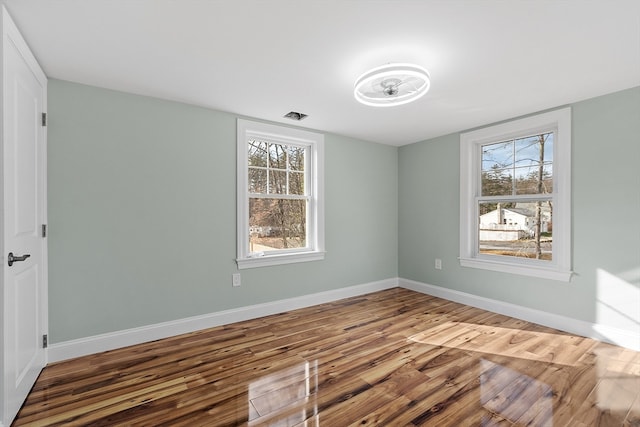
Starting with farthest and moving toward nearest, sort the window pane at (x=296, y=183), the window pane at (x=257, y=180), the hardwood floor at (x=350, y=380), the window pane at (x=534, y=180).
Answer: the window pane at (x=296, y=183), the window pane at (x=257, y=180), the window pane at (x=534, y=180), the hardwood floor at (x=350, y=380)

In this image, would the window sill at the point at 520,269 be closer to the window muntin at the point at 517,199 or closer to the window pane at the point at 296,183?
the window muntin at the point at 517,199

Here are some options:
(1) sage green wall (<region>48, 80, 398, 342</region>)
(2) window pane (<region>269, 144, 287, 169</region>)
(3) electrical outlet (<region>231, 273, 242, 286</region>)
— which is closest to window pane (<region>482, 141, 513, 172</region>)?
(2) window pane (<region>269, 144, 287, 169</region>)

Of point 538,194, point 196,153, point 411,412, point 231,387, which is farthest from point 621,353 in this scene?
point 196,153

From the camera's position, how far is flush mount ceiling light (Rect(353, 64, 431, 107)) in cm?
205

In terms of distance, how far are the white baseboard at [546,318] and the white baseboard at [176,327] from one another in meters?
1.32

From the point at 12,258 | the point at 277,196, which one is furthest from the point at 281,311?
the point at 12,258

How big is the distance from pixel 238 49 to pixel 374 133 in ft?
7.63

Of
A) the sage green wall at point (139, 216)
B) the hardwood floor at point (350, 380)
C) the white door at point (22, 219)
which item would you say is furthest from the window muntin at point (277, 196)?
the white door at point (22, 219)

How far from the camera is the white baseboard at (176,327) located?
2348 mm

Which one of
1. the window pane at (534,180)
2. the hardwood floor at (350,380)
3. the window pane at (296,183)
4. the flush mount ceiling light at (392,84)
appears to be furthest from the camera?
the window pane at (296,183)

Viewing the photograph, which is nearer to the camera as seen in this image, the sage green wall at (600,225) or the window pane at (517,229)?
the sage green wall at (600,225)

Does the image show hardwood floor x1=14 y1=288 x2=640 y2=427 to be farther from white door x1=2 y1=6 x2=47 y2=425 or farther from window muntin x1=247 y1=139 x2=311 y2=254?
window muntin x1=247 y1=139 x2=311 y2=254

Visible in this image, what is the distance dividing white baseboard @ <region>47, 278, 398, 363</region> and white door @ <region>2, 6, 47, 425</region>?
172 millimetres

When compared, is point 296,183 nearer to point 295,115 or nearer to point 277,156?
point 277,156
